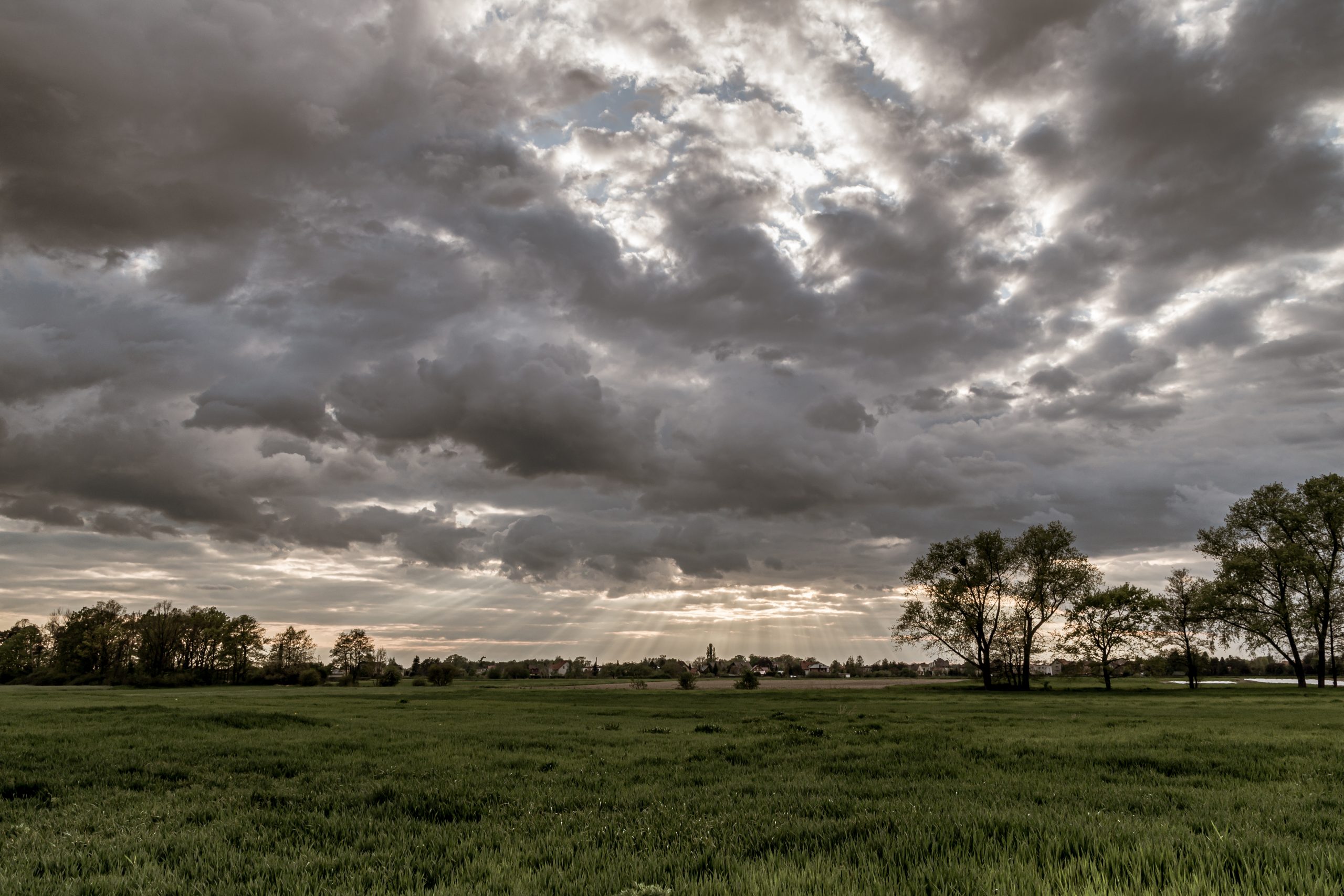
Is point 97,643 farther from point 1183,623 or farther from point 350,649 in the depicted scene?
point 1183,623

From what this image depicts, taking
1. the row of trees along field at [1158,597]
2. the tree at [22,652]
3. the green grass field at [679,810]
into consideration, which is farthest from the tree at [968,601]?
the tree at [22,652]

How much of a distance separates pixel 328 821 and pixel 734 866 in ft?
21.1

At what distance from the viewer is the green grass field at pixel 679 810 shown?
657 cm

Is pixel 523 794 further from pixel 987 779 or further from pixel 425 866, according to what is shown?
pixel 987 779

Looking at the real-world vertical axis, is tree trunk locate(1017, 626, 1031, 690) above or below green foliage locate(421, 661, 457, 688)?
above

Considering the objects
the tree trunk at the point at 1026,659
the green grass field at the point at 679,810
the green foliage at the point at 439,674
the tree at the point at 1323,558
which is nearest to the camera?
the green grass field at the point at 679,810

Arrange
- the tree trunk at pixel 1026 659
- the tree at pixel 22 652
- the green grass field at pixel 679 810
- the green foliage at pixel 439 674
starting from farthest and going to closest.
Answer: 1. the tree at pixel 22 652
2. the green foliage at pixel 439 674
3. the tree trunk at pixel 1026 659
4. the green grass field at pixel 679 810

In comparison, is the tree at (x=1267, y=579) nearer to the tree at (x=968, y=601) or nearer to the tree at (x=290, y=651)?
the tree at (x=968, y=601)

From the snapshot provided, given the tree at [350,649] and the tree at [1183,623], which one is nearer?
the tree at [1183,623]

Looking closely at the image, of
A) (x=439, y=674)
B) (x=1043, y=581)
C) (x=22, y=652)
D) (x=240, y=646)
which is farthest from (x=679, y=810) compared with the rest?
(x=22, y=652)

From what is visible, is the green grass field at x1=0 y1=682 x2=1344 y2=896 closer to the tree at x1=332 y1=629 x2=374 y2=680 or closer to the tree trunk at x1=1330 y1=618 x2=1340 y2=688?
the tree trunk at x1=1330 y1=618 x2=1340 y2=688

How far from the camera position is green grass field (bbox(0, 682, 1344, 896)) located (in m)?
6.57

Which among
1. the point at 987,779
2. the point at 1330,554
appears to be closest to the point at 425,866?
the point at 987,779

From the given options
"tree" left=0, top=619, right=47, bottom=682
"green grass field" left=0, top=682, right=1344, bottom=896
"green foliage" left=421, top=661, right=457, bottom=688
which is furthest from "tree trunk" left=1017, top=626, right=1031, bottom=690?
"tree" left=0, top=619, right=47, bottom=682
